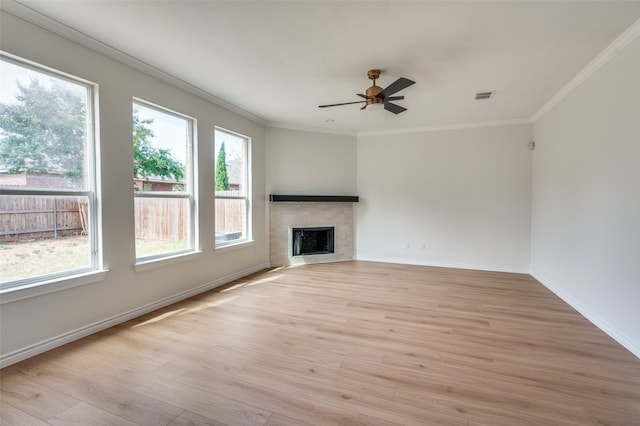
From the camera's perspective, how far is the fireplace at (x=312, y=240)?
557 centimetres

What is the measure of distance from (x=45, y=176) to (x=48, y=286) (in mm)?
906

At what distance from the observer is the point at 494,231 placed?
5.09 meters

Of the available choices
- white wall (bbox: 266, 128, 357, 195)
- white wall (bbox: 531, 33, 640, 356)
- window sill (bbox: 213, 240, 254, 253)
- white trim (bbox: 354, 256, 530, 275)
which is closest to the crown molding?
white wall (bbox: 266, 128, 357, 195)

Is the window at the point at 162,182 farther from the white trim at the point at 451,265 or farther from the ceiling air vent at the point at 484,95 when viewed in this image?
the ceiling air vent at the point at 484,95

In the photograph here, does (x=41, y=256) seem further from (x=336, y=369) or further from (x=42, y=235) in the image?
(x=336, y=369)

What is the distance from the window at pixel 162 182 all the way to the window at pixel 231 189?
542 millimetres

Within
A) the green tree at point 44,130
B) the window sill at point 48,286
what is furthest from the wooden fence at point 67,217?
the window sill at point 48,286

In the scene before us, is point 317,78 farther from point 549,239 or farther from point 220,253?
point 549,239

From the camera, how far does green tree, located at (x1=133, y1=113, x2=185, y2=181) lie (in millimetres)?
3080

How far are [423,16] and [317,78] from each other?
1.39 metres

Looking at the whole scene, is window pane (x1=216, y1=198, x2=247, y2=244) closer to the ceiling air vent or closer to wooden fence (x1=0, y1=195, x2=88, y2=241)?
wooden fence (x1=0, y1=195, x2=88, y2=241)

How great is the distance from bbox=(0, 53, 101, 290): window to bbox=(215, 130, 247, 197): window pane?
175 centimetres

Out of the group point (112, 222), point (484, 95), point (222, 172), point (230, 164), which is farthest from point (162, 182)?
point (484, 95)

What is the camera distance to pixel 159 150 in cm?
334
